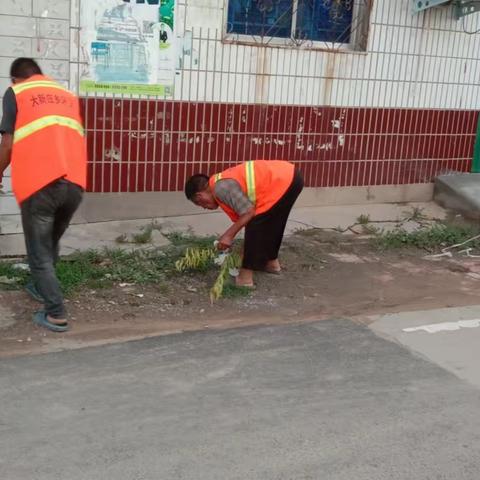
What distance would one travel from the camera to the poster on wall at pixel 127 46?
6523 mm

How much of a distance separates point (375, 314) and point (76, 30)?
12.3 feet

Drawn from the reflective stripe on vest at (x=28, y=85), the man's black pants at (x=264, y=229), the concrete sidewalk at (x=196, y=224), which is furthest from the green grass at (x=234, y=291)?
the reflective stripe on vest at (x=28, y=85)

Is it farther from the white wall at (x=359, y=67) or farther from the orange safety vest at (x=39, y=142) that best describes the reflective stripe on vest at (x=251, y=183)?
the white wall at (x=359, y=67)

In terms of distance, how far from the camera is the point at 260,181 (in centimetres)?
529

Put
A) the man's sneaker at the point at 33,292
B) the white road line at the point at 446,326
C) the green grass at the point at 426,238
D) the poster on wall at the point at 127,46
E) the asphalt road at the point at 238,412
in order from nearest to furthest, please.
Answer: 1. the asphalt road at the point at 238,412
2. the white road line at the point at 446,326
3. the man's sneaker at the point at 33,292
4. the poster on wall at the point at 127,46
5. the green grass at the point at 426,238

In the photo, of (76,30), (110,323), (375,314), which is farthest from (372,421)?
(76,30)

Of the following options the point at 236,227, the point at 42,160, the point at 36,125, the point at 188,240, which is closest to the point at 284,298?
the point at 236,227

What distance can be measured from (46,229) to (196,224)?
270 centimetres

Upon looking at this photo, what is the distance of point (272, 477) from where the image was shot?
9.85 ft

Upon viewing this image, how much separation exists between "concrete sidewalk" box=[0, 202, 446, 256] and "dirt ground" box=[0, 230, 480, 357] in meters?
0.78

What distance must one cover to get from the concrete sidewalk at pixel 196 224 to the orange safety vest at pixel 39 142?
1.63 m

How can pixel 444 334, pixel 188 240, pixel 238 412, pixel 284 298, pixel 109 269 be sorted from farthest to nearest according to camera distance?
pixel 188 240 → pixel 109 269 → pixel 284 298 → pixel 444 334 → pixel 238 412

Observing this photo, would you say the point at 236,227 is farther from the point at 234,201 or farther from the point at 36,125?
the point at 36,125

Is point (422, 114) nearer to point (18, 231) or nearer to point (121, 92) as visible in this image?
point (121, 92)
